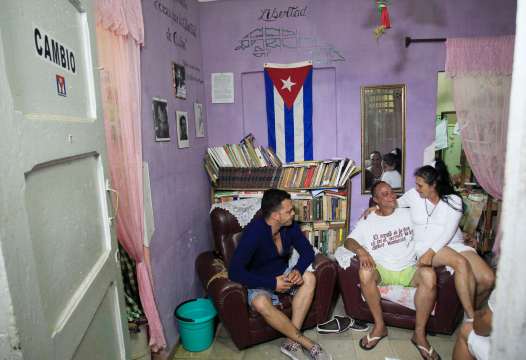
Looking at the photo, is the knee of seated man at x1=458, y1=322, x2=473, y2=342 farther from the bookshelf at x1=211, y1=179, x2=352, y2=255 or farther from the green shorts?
the bookshelf at x1=211, y1=179, x2=352, y2=255

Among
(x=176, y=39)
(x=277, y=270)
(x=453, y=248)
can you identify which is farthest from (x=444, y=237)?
(x=176, y=39)

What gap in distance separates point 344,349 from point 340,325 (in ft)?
0.76

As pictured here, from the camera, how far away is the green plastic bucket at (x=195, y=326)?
2.40 metres

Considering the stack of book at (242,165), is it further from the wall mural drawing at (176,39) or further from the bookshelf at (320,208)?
the wall mural drawing at (176,39)

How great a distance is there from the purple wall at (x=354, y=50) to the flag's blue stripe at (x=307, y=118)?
95 mm

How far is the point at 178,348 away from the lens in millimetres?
Result: 2502

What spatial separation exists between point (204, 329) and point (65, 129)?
6.32 feet

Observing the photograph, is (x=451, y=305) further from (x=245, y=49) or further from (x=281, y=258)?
(x=245, y=49)

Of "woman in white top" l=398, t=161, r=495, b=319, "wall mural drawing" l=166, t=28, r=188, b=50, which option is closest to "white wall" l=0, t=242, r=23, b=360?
"wall mural drawing" l=166, t=28, r=188, b=50

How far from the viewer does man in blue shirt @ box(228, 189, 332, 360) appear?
7.70 ft

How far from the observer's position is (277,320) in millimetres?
2340

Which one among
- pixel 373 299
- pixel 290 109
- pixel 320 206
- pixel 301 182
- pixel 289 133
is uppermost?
pixel 290 109

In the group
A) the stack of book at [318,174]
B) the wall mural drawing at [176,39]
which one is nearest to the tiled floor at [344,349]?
Answer: the stack of book at [318,174]

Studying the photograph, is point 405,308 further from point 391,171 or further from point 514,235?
point 514,235
